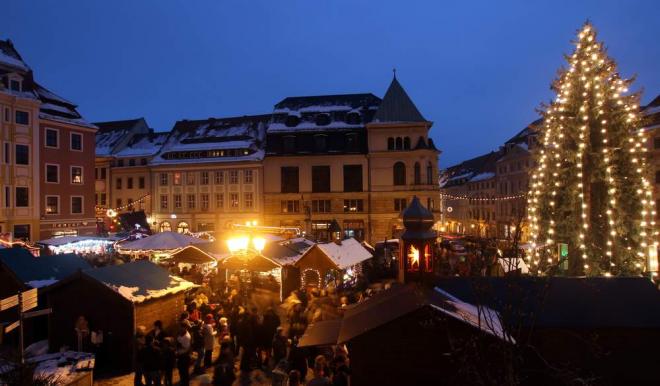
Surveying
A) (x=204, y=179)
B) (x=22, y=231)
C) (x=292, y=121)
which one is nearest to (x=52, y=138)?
(x=22, y=231)

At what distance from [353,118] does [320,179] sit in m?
6.90

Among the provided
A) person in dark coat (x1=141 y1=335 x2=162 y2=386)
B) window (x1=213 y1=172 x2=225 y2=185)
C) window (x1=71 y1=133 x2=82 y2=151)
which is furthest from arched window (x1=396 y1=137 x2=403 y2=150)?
person in dark coat (x1=141 y1=335 x2=162 y2=386)

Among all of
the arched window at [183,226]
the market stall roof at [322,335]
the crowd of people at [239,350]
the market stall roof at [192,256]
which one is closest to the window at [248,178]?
the arched window at [183,226]

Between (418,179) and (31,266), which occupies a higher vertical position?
(418,179)

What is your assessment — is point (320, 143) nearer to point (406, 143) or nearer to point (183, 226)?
point (406, 143)

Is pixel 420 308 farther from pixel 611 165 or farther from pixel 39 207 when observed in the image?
pixel 39 207

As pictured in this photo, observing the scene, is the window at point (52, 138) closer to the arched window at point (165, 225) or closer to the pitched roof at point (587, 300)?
the arched window at point (165, 225)

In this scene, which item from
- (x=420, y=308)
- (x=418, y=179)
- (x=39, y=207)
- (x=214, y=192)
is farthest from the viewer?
(x=214, y=192)

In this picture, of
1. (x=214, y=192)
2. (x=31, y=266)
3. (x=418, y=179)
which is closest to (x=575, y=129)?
(x=31, y=266)

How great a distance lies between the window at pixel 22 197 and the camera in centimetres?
3125

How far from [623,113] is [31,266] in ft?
61.9

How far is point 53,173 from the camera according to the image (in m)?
33.8

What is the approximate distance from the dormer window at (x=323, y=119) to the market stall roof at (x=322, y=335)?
36288 mm

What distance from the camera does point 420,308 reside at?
6918 millimetres
